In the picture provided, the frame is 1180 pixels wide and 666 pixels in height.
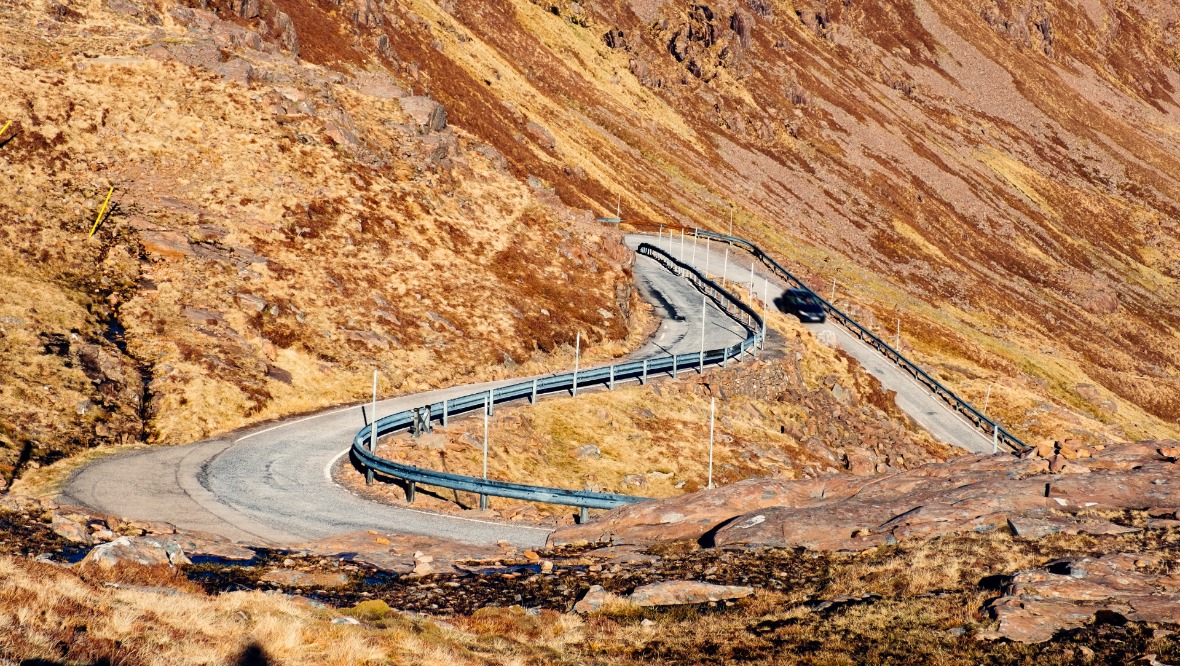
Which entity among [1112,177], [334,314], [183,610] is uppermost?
[1112,177]

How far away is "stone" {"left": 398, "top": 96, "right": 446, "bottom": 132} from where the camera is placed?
199 ft

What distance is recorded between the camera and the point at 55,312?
3303 centimetres

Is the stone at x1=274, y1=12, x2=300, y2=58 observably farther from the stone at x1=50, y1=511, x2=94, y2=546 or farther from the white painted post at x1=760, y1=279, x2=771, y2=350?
the stone at x1=50, y1=511, x2=94, y2=546

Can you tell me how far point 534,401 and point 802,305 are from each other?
36608 millimetres

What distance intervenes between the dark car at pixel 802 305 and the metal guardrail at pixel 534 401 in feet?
24.6

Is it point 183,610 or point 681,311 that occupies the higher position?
point 681,311

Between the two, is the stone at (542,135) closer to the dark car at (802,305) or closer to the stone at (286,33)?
the stone at (286,33)

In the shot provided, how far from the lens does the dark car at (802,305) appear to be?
6781 centimetres

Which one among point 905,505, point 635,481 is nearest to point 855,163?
point 635,481

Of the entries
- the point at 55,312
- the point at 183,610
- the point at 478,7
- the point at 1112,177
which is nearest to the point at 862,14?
the point at 1112,177

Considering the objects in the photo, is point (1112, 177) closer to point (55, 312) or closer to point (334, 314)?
point (334, 314)

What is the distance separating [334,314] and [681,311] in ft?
81.7

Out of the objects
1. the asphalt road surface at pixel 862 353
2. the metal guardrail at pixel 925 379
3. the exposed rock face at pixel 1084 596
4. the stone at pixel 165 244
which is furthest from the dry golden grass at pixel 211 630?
the asphalt road surface at pixel 862 353

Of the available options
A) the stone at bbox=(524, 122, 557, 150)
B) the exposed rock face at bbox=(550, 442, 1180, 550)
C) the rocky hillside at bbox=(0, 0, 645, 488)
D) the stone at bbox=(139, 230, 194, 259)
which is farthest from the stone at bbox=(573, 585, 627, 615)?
the stone at bbox=(524, 122, 557, 150)
